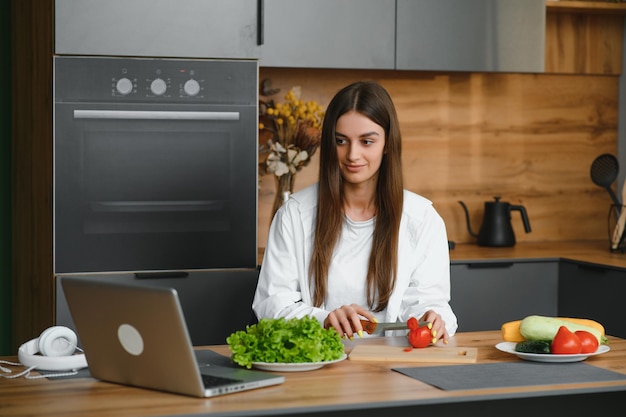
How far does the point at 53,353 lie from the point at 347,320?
70 cm

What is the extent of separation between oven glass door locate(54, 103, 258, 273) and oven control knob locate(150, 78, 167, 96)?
57 mm

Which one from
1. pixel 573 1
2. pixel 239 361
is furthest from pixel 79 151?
pixel 573 1

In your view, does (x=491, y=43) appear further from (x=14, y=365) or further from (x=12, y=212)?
(x=14, y=365)

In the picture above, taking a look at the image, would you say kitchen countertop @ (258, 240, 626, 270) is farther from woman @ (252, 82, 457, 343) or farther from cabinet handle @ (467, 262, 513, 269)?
woman @ (252, 82, 457, 343)

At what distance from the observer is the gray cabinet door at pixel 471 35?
3.88 meters

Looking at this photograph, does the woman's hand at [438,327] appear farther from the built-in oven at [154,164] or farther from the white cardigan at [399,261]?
the built-in oven at [154,164]

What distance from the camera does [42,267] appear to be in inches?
144

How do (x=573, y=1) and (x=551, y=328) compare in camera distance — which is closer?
(x=551, y=328)

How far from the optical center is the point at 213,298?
3.63 m

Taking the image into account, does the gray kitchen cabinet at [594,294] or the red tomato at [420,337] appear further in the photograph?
the gray kitchen cabinet at [594,294]

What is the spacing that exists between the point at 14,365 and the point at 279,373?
23.6 inches

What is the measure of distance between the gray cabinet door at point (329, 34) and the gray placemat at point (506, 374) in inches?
71.7

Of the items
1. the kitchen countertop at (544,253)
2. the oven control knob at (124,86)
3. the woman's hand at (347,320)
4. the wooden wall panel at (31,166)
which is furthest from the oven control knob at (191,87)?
the woman's hand at (347,320)

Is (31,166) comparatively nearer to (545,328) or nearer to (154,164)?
(154,164)
